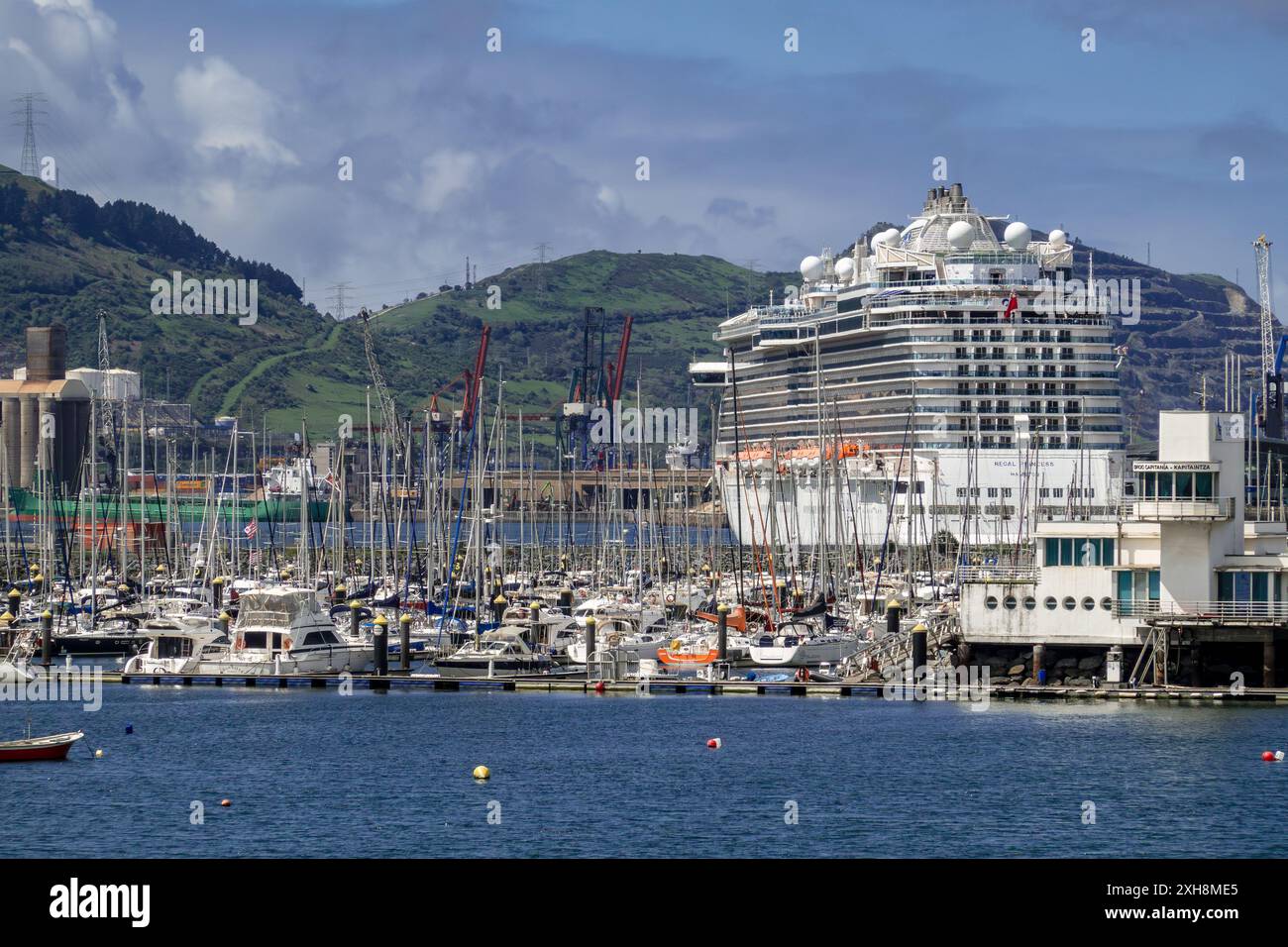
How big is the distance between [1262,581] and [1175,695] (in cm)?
413

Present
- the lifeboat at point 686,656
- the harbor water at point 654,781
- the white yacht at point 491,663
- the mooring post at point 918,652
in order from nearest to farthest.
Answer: the harbor water at point 654,781
the mooring post at point 918,652
the white yacht at point 491,663
the lifeboat at point 686,656

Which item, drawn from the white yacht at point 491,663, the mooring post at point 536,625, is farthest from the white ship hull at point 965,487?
the white yacht at point 491,663

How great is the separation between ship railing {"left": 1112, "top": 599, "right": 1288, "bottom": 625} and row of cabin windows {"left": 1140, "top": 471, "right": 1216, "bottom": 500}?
10.2 feet

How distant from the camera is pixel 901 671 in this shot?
65812 mm

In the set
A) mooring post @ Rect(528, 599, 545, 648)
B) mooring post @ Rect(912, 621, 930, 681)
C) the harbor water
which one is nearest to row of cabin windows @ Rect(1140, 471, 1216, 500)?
the harbor water

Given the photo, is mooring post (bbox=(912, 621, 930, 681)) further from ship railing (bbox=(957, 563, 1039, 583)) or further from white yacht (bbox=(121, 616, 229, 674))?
white yacht (bbox=(121, 616, 229, 674))

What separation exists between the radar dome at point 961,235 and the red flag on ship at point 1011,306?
25.6 feet

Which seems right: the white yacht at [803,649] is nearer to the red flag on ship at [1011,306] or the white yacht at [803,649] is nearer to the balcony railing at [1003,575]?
the balcony railing at [1003,575]

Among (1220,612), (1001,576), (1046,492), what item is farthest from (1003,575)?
(1046,492)

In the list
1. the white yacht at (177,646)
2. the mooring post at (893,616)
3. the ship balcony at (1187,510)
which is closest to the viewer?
the ship balcony at (1187,510)

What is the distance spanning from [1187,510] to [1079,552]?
3762 mm

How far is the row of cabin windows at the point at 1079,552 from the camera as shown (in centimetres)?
5900

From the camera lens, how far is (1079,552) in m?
59.2
